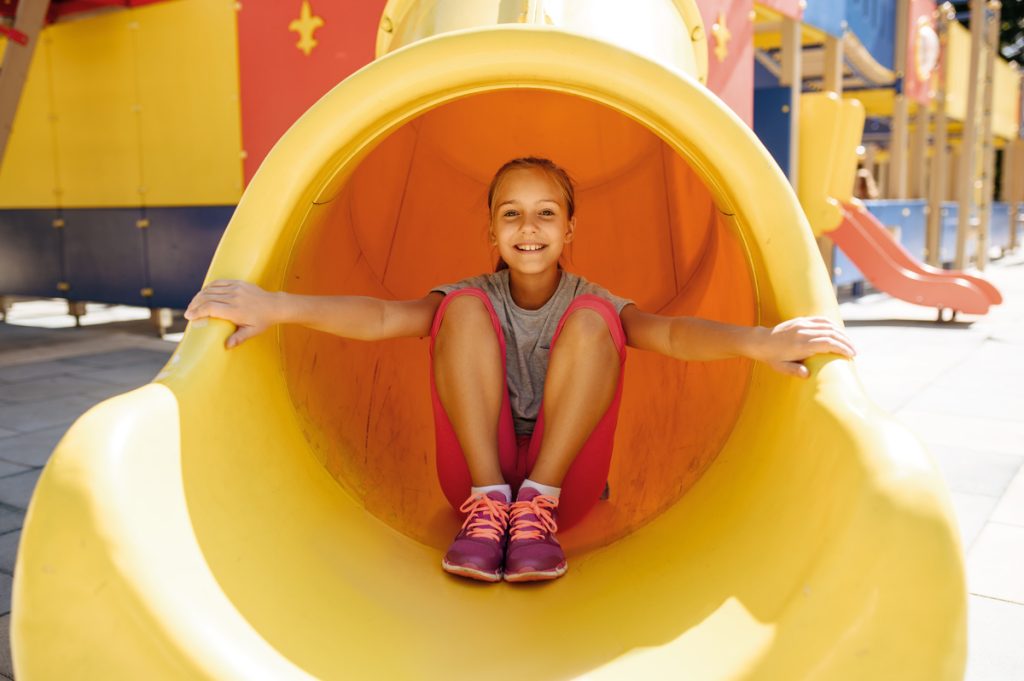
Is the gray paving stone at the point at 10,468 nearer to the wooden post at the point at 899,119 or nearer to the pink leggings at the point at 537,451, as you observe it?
the pink leggings at the point at 537,451

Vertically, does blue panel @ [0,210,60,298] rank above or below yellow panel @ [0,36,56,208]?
below

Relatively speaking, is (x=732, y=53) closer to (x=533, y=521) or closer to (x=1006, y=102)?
(x=533, y=521)

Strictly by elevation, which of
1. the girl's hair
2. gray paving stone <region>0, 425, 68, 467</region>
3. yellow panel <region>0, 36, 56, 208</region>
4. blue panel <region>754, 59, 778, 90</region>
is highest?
blue panel <region>754, 59, 778, 90</region>

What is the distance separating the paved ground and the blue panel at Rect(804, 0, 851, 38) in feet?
7.10

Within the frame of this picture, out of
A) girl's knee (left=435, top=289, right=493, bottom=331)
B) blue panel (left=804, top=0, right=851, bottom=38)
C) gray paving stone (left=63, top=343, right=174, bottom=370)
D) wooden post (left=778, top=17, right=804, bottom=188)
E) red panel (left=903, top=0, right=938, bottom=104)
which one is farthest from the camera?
red panel (left=903, top=0, right=938, bottom=104)

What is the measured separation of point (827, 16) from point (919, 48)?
2.80 meters

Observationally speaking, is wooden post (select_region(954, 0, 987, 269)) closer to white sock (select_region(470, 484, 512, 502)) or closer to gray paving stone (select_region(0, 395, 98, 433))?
gray paving stone (select_region(0, 395, 98, 433))

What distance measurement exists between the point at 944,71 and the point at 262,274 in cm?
1005

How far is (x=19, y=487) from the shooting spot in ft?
8.13

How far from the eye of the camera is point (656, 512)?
72.7 inches

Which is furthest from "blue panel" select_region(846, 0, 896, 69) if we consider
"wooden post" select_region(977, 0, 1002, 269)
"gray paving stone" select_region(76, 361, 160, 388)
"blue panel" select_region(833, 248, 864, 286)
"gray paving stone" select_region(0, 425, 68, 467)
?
"gray paving stone" select_region(0, 425, 68, 467)

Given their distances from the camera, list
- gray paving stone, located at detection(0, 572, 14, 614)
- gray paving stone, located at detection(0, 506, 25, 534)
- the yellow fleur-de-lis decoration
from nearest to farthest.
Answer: gray paving stone, located at detection(0, 572, 14, 614), gray paving stone, located at detection(0, 506, 25, 534), the yellow fleur-de-lis decoration

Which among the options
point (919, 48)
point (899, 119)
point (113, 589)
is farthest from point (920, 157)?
point (113, 589)

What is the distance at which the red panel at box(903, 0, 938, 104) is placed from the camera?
337 inches
